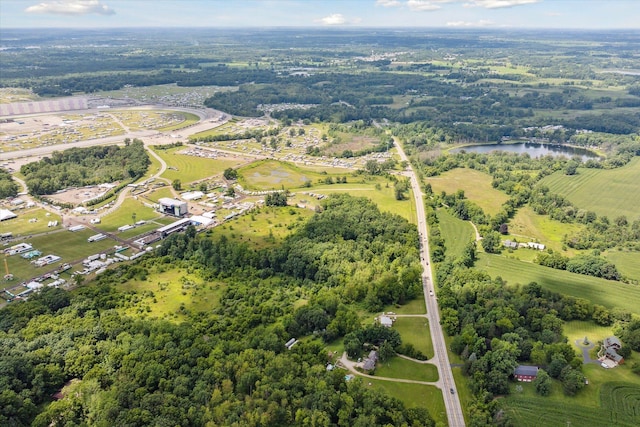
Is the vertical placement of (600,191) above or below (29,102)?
below

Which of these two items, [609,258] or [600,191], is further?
[600,191]

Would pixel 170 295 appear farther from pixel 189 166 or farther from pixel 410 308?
pixel 189 166

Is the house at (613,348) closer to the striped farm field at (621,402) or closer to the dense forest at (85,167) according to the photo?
the striped farm field at (621,402)

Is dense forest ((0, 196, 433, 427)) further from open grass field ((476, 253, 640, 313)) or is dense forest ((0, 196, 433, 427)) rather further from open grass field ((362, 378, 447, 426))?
open grass field ((476, 253, 640, 313))

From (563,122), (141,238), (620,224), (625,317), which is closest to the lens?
(625,317)

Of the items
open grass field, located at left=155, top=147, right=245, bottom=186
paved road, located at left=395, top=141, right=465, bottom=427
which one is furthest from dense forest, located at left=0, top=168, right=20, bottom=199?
paved road, located at left=395, top=141, right=465, bottom=427

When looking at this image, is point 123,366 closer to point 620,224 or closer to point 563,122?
point 620,224

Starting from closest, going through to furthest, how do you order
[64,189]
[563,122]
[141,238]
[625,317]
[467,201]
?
[625,317] → [141,238] → [467,201] → [64,189] → [563,122]

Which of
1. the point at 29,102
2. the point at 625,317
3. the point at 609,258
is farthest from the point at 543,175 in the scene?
the point at 29,102
